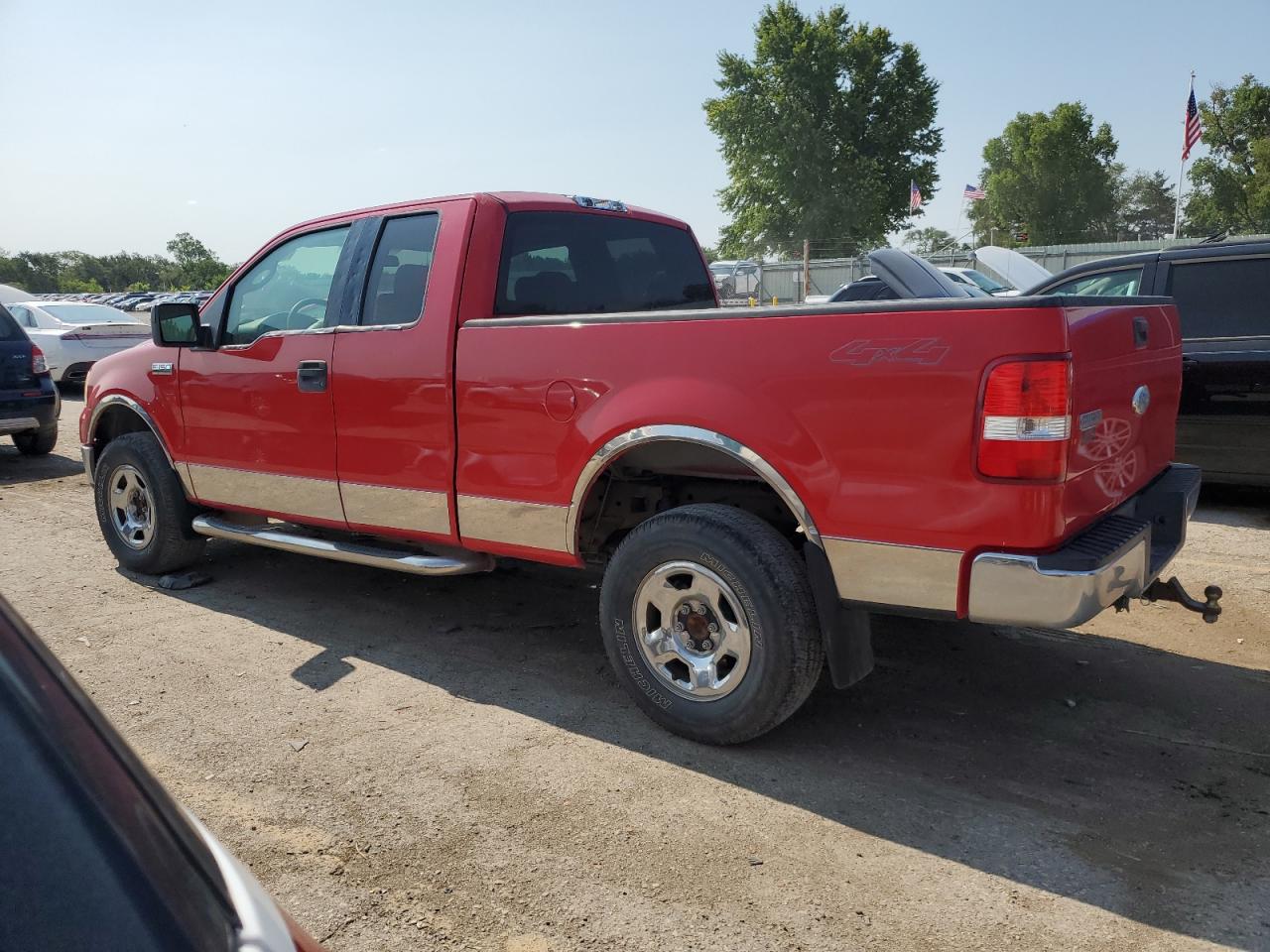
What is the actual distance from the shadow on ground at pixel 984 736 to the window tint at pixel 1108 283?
288 cm

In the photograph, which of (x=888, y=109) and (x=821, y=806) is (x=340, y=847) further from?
(x=888, y=109)

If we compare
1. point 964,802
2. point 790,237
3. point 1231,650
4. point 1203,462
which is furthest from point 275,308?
point 790,237

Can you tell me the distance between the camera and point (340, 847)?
9.49ft

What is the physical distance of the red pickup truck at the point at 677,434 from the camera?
9.29 ft

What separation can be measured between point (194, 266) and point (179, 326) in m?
99.5

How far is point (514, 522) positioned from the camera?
3941 millimetres

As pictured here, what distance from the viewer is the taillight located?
107 inches

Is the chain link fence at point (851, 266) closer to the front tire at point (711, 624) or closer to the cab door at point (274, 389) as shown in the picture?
the cab door at point (274, 389)

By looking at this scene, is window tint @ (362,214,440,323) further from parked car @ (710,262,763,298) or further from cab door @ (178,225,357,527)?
parked car @ (710,262,763,298)

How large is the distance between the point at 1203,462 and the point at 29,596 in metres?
7.09

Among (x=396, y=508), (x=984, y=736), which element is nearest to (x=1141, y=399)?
(x=984, y=736)

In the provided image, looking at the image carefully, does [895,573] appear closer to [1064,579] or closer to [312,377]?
[1064,579]

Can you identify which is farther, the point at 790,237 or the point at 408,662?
the point at 790,237

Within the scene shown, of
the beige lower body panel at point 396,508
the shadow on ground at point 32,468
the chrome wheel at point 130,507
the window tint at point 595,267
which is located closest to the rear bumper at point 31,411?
the shadow on ground at point 32,468
